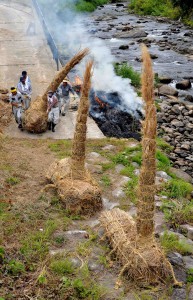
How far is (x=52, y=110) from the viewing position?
12.9 metres

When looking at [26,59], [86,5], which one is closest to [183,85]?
[26,59]

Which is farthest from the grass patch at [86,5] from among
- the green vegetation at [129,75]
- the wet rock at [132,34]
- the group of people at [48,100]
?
the group of people at [48,100]

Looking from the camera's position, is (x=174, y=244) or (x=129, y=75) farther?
(x=129, y=75)

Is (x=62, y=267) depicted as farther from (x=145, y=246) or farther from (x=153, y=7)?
(x=153, y=7)

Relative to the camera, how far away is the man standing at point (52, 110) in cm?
1273

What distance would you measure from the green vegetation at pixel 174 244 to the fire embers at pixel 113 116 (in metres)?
6.69

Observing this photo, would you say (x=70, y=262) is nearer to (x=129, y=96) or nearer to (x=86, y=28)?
(x=129, y=96)

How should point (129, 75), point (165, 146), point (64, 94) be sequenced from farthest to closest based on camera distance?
1. point (129, 75)
2. point (165, 146)
3. point (64, 94)

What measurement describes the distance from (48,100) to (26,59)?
8.02m

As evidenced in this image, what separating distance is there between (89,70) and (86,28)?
26.7 metres

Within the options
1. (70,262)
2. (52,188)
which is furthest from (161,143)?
(70,262)

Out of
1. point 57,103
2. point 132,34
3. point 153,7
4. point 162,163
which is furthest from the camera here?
point 153,7

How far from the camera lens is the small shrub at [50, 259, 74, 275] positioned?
676 cm

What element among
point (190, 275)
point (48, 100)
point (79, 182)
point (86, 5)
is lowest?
point (190, 275)
